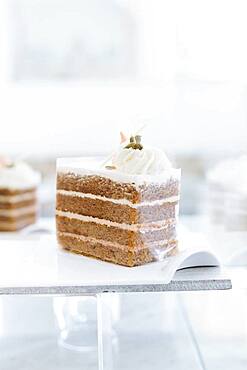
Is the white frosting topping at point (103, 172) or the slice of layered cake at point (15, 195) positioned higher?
the white frosting topping at point (103, 172)

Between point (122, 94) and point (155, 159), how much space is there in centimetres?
247

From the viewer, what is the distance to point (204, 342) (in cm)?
170

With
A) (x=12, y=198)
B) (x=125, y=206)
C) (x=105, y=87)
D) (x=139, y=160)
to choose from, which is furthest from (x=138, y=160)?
(x=105, y=87)

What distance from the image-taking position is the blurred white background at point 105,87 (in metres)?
4.03

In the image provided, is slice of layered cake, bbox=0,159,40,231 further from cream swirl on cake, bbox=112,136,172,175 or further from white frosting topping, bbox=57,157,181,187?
cream swirl on cake, bbox=112,136,172,175

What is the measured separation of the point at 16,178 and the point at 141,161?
1.11 metres

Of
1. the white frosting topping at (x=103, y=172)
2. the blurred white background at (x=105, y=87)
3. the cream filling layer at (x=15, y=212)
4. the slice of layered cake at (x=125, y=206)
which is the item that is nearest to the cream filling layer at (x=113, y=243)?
the slice of layered cake at (x=125, y=206)

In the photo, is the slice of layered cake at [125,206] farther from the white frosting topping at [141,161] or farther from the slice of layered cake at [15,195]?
the slice of layered cake at [15,195]

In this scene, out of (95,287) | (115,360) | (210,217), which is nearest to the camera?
(95,287)

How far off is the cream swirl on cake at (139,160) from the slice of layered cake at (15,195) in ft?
3.38

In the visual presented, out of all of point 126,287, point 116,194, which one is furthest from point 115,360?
point 116,194

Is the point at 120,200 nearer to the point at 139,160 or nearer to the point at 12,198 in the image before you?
the point at 139,160

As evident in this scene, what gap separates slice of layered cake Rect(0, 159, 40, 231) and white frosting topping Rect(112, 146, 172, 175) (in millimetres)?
1039

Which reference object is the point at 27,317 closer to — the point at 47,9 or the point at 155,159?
the point at 155,159
